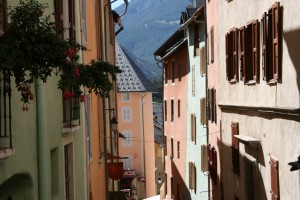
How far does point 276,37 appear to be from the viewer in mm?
12641

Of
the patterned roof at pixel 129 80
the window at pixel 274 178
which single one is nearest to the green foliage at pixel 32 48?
the window at pixel 274 178

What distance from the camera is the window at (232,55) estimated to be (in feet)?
58.0

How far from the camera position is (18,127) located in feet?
24.6

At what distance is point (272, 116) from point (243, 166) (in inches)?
147

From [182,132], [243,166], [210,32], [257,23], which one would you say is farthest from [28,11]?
[182,132]

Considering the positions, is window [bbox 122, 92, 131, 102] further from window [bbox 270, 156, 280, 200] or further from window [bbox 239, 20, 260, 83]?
window [bbox 270, 156, 280, 200]

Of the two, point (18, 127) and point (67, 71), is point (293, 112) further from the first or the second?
point (67, 71)

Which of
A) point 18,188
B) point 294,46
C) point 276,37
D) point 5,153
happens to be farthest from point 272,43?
point 5,153

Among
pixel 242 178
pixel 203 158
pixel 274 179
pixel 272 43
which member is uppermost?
pixel 272 43

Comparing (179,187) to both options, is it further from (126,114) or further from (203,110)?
(126,114)

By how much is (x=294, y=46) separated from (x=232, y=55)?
7020mm

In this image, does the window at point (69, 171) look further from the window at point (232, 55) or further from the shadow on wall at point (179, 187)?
the shadow on wall at point (179, 187)

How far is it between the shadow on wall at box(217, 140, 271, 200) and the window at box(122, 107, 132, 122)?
34093 mm

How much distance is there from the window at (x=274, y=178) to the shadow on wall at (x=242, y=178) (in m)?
0.64
